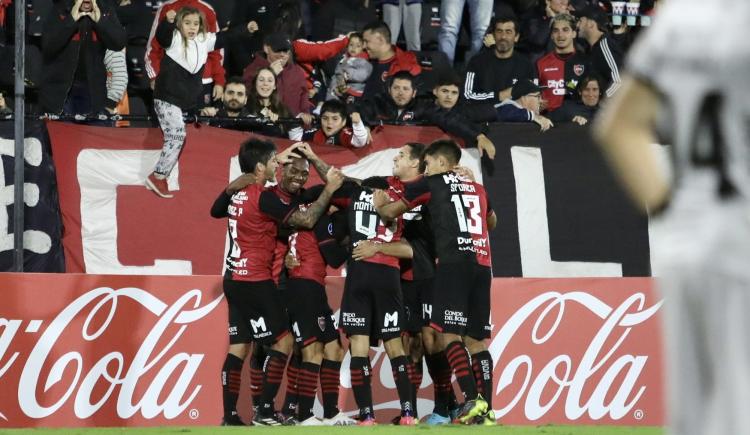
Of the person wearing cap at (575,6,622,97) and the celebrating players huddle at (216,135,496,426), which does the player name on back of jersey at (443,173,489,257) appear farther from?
the person wearing cap at (575,6,622,97)

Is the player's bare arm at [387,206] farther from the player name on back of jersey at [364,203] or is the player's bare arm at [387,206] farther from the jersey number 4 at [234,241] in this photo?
the jersey number 4 at [234,241]

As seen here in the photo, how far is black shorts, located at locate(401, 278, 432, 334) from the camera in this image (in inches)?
419

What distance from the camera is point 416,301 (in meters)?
10.7

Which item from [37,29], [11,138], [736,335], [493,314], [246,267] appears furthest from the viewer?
[37,29]

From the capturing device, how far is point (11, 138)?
11883 millimetres

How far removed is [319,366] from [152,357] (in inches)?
58.3

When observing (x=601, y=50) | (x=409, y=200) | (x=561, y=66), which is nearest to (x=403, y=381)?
(x=409, y=200)

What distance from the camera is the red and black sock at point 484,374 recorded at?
9766mm

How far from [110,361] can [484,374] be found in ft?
10.4

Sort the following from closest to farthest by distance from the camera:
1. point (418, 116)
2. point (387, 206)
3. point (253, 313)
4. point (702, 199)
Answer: point (702, 199) → point (387, 206) → point (253, 313) → point (418, 116)

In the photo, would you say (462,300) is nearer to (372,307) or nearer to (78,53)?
(372,307)

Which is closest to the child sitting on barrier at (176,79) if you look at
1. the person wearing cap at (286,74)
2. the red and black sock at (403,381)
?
the person wearing cap at (286,74)

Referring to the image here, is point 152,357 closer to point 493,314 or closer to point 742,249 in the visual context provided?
point 493,314

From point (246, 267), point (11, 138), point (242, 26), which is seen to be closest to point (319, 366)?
point (246, 267)
